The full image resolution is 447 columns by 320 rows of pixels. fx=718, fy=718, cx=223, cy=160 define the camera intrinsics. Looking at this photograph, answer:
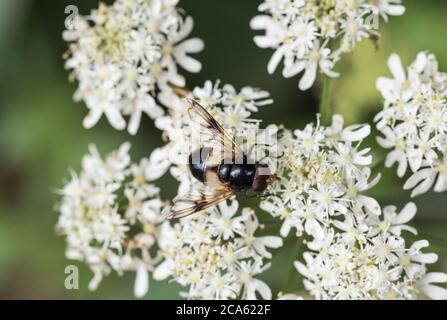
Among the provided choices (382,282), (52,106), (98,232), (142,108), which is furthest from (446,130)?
(52,106)

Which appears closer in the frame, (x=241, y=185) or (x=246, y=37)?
(x=241, y=185)

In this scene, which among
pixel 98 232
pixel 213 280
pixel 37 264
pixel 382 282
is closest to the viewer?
pixel 382 282

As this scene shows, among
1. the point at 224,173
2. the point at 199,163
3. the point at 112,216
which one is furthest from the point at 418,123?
the point at 112,216

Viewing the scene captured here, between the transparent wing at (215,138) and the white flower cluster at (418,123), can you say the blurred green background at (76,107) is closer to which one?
the white flower cluster at (418,123)

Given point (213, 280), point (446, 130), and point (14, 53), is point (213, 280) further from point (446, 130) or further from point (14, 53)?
point (14, 53)

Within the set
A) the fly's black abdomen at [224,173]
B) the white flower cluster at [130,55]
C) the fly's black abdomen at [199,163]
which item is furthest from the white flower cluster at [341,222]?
the white flower cluster at [130,55]

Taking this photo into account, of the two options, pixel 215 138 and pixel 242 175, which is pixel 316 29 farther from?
pixel 242 175

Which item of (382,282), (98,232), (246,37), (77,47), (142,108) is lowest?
(382,282)
